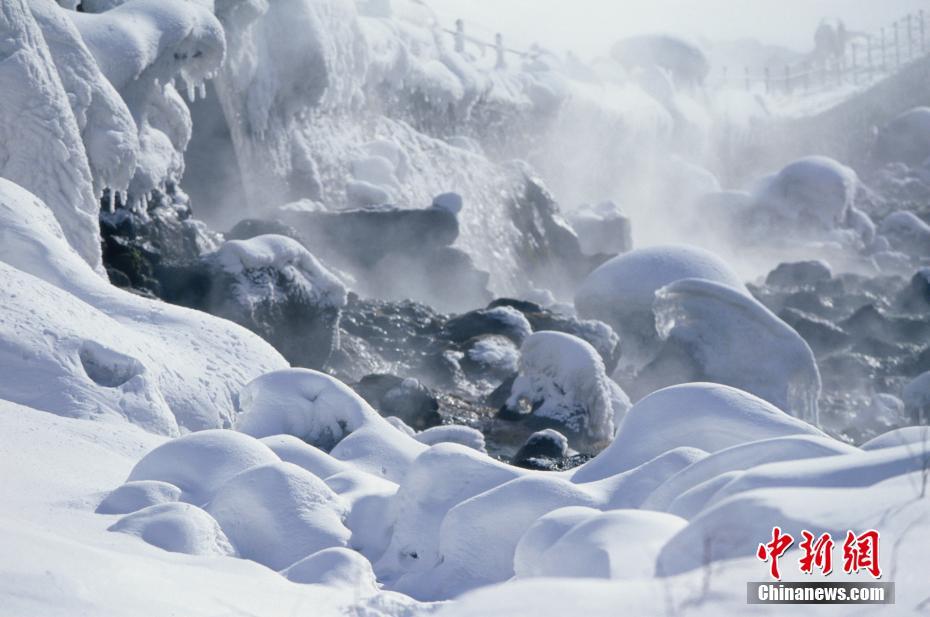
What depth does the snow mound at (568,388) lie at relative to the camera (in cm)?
1074

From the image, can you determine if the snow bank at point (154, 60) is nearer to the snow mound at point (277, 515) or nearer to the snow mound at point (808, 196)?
the snow mound at point (277, 515)

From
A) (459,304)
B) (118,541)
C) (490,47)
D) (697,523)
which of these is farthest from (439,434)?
(490,47)

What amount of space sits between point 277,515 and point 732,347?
9.86 metres

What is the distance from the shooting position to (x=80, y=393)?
5.79 m

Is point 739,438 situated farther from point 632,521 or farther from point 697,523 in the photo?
point 697,523

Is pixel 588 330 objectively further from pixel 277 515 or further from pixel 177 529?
pixel 177 529

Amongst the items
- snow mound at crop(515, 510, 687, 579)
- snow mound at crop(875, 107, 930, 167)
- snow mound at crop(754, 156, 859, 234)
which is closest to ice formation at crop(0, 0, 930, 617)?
snow mound at crop(515, 510, 687, 579)

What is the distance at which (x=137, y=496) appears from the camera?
434 cm

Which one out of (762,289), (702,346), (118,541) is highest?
(762,289)

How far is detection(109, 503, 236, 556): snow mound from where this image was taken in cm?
379

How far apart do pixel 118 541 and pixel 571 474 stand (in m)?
2.07

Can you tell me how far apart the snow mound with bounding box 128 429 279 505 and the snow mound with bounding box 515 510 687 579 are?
1812 millimetres

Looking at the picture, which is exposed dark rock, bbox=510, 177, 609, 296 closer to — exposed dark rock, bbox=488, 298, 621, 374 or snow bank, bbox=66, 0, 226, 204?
exposed dark rock, bbox=488, 298, 621, 374

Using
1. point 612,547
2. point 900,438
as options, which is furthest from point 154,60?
point 612,547
